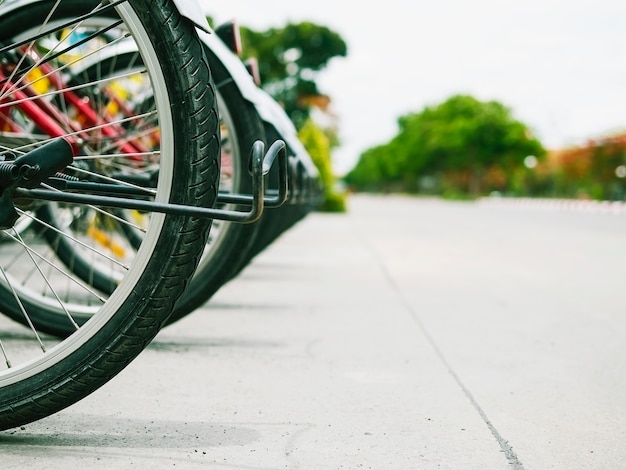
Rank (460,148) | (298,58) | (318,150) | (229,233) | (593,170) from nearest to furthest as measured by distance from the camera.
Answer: (229,233)
(318,150)
(298,58)
(593,170)
(460,148)

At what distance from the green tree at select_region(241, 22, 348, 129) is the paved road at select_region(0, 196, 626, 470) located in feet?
111

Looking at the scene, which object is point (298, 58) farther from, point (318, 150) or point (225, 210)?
point (225, 210)

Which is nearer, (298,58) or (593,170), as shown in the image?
(298,58)

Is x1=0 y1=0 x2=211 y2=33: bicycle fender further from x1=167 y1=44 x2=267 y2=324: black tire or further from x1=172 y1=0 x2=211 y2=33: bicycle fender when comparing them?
x1=167 y1=44 x2=267 y2=324: black tire

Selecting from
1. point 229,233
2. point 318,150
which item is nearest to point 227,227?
point 229,233

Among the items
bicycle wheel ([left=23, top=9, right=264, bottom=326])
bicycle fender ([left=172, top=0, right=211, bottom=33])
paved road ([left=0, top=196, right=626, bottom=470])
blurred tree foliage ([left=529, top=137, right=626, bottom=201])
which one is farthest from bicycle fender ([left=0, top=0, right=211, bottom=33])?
blurred tree foliage ([left=529, top=137, right=626, bottom=201])

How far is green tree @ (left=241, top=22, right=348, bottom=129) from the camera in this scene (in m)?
39.4

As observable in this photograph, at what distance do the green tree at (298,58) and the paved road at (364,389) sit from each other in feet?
111

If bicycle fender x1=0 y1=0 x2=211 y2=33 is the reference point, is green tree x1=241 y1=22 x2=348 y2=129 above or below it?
above

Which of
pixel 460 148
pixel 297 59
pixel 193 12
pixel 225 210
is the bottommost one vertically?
pixel 225 210

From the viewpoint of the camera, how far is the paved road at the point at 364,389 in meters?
2.25

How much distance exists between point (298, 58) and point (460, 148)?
38965mm

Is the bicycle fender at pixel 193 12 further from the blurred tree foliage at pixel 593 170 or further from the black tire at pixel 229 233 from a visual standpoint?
the blurred tree foliage at pixel 593 170

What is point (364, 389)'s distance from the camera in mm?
3027
